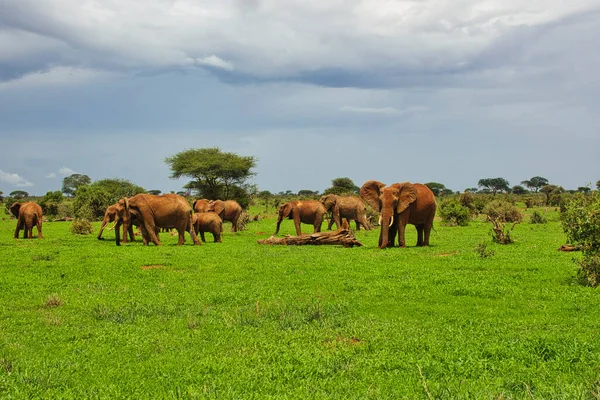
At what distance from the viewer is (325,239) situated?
2638 centimetres

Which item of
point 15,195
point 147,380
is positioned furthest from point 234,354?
point 15,195

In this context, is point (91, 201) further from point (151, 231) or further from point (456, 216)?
point (456, 216)

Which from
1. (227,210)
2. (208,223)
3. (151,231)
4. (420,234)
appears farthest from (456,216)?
(151,231)

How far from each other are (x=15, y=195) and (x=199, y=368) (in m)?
110

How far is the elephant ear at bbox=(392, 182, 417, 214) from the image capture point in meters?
22.5

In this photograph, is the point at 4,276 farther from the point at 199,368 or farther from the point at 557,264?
the point at 557,264

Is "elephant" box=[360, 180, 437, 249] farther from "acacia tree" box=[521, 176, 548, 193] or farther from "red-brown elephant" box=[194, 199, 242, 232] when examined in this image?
"acacia tree" box=[521, 176, 548, 193]

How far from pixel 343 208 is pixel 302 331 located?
27954 millimetres

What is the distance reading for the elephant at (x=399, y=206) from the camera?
886 inches

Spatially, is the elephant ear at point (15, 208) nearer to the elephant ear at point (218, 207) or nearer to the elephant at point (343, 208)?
the elephant ear at point (218, 207)

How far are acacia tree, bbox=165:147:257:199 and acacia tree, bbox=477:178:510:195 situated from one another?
7354 centimetres

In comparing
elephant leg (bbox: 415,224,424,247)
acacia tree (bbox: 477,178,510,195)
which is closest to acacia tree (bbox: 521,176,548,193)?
acacia tree (bbox: 477,178,510,195)

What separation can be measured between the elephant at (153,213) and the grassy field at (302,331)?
26.9 ft

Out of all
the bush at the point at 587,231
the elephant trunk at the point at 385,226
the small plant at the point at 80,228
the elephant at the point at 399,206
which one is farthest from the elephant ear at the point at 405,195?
the small plant at the point at 80,228
